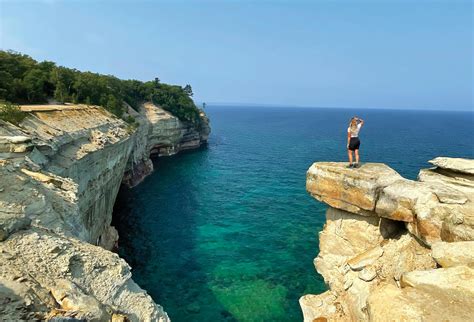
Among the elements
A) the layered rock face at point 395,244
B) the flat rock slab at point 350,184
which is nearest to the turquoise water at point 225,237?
the layered rock face at point 395,244

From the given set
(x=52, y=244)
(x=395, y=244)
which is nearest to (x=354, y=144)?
(x=395, y=244)

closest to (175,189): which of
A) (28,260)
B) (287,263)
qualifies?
(287,263)

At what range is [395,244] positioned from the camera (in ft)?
46.3

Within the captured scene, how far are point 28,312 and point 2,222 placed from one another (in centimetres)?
361

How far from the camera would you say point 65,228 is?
37.8 ft

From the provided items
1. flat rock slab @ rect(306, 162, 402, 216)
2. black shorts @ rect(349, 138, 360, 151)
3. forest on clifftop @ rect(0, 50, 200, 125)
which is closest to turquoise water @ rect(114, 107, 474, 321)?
flat rock slab @ rect(306, 162, 402, 216)

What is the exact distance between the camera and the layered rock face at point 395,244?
863 cm

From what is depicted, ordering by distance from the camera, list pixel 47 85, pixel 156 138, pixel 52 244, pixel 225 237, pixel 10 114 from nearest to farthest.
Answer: pixel 52 244
pixel 10 114
pixel 225 237
pixel 47 85
pixel 156 138

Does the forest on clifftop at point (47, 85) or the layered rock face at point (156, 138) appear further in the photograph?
the layered rock face at point (156, 138)

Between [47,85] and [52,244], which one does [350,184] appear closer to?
[52,244]

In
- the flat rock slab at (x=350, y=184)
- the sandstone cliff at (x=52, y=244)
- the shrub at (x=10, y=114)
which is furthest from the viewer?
the shrub at (x=10, y=114)

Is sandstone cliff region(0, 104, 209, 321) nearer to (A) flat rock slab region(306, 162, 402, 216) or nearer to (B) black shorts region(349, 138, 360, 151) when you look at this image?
(A) flat rock slab region(306, 162, 402, 216)

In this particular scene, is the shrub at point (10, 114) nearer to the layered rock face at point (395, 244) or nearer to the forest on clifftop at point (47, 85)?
the forest on clifftop at point (47, 85)

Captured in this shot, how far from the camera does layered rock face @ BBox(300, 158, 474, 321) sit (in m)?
8.63
